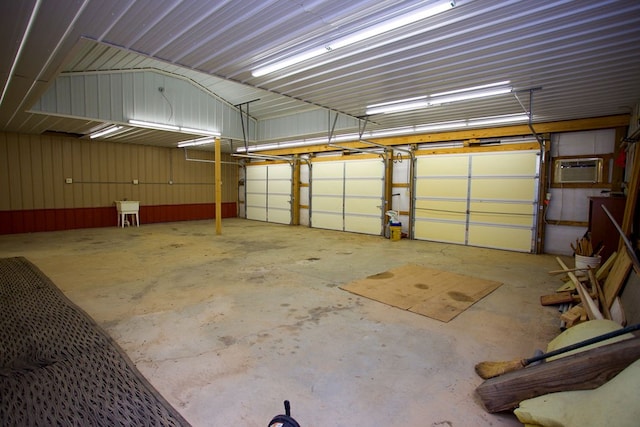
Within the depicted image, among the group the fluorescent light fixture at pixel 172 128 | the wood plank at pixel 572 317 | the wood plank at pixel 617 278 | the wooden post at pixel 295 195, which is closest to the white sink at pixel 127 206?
the fluorescent light fixture at pixel 172 128

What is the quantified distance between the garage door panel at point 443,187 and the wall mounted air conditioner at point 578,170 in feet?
6.16

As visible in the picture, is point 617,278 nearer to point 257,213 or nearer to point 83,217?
point 257,213

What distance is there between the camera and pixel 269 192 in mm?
13000

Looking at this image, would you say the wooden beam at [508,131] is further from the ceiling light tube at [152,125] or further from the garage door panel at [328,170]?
the ceiling light tube at [152,125]

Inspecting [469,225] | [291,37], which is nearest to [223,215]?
[469,225]

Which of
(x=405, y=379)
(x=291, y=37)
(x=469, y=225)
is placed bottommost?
(x=405, y=379)

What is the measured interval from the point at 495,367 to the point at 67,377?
3283mm

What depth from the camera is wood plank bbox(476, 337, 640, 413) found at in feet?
5.65

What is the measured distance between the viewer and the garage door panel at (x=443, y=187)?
810 cm

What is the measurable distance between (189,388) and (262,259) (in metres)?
4.05

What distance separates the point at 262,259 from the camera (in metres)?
6.34

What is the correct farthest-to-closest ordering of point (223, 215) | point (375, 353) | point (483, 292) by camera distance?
point (223, 215)
point (483, 292)
point (375, 353)

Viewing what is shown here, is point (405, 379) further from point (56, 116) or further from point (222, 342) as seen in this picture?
point (56, 116)

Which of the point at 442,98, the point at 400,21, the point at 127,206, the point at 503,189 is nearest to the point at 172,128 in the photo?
the point at 127,206
